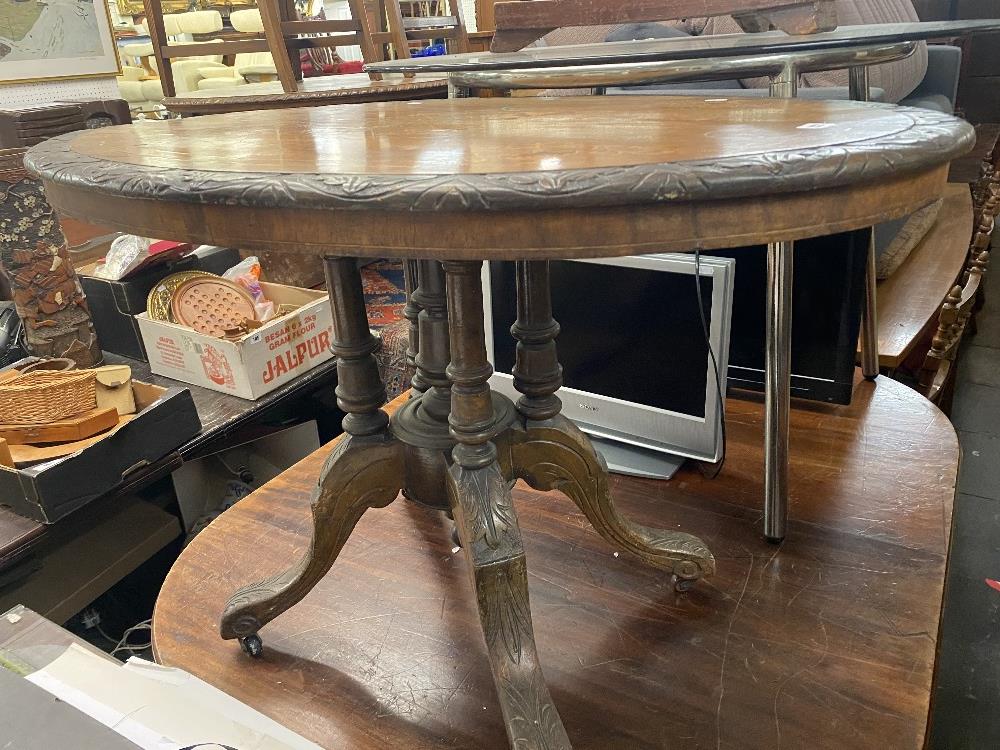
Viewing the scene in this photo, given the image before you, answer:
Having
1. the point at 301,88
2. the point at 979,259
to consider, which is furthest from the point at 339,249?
the point at 979,259

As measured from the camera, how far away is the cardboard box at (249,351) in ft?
5.32

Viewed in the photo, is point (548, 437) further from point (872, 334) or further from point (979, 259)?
point (979, 259)

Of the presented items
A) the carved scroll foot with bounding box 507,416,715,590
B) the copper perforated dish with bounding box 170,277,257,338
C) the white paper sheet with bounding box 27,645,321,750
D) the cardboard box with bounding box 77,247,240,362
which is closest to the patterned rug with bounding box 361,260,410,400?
the copper perforated dish with bounding box 170,277,257,338

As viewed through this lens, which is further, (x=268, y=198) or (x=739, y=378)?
(x=739, y=378)

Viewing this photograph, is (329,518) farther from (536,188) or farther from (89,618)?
(89,618)

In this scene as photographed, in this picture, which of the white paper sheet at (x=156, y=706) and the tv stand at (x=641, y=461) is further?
the tv stand at (x=641, y=461)

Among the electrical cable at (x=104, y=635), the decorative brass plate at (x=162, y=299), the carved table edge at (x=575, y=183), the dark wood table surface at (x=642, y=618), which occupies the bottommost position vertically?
the electrical cable at (x=104, y=635)

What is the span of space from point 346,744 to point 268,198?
528mm

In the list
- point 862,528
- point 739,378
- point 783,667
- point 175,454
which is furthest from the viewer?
point 175,454

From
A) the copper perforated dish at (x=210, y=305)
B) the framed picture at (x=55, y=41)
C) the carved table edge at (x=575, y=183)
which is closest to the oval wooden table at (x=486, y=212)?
the carved table edge at (x=575, y=183)

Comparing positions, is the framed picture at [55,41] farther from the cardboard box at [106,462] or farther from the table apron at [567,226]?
the table apron at [567,226]

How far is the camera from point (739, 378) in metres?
1.20

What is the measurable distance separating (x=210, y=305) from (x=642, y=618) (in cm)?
123

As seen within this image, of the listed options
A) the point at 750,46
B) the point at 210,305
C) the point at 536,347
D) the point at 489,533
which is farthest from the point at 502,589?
the point at 210,305
